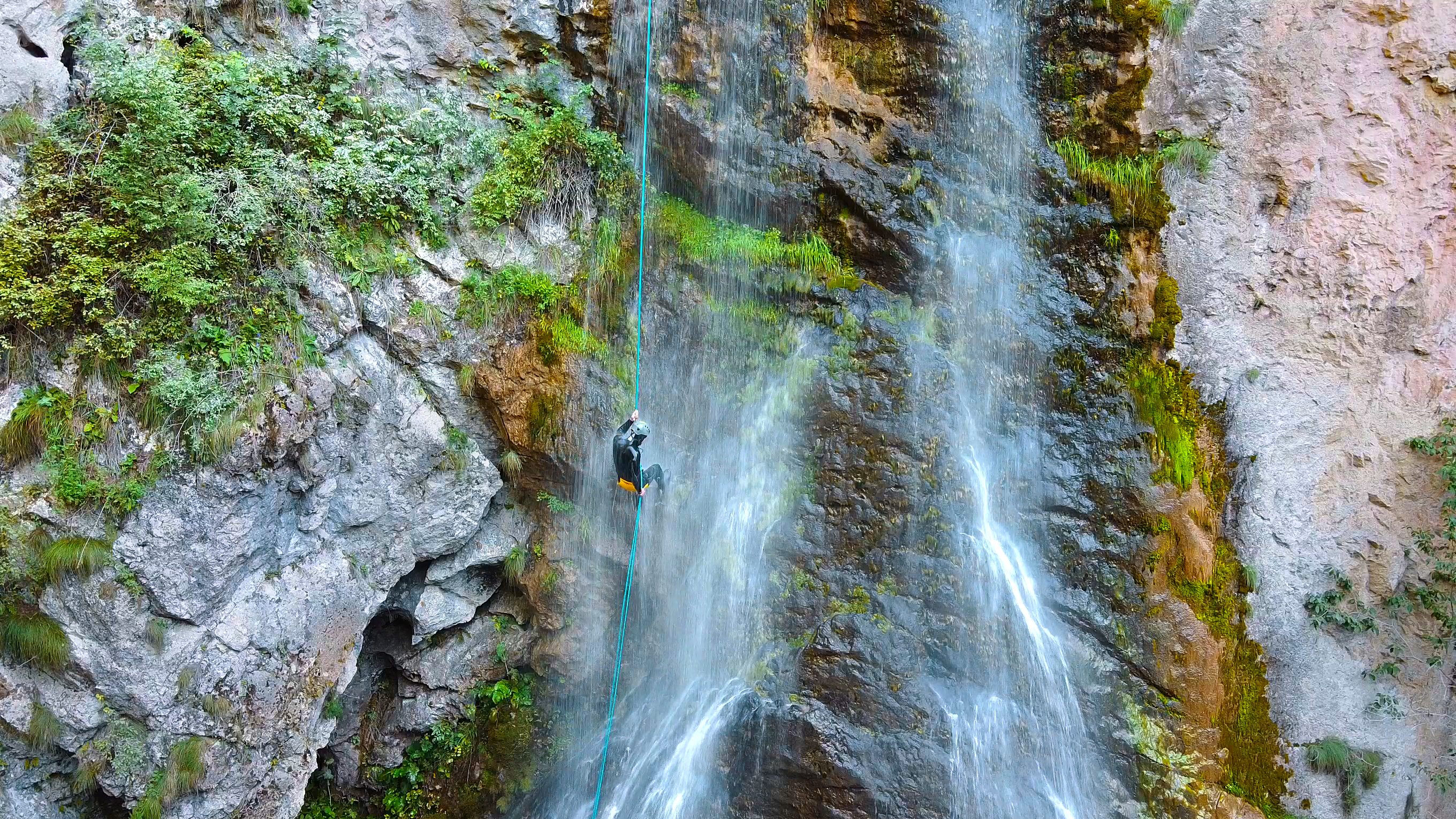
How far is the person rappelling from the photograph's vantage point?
531 cm

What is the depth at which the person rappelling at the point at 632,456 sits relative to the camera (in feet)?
17.4

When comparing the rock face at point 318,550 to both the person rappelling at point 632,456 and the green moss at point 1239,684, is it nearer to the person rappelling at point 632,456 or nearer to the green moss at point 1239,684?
the person rappelling at point 632,456

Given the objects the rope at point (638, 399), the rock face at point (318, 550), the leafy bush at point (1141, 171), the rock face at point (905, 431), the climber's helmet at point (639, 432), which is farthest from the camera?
the rope at point (638, 399)

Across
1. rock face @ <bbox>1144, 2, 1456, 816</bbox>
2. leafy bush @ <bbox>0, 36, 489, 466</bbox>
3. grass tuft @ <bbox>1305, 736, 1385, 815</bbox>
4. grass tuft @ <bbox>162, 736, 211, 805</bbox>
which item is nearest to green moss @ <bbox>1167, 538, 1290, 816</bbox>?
rock face @ <bbox>1144, 2, 1456, 816</bbox>

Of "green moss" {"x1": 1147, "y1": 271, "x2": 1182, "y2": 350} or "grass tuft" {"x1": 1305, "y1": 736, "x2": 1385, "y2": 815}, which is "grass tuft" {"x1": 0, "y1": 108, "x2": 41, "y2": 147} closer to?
"green moss" {"x1": 1147, "y1": 271, "x2": 1182, "y2": 350}

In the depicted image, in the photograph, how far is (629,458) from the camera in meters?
5.39

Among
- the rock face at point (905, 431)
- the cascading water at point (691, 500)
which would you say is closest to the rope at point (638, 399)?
the cascading water at point (691, 500)

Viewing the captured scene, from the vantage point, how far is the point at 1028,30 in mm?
6156

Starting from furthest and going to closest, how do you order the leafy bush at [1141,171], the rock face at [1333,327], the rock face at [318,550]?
the leafy bush at [1141,171]
the rock face at [1333,327]
the rock face at [318,550]

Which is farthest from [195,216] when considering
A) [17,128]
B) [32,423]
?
[32,423]

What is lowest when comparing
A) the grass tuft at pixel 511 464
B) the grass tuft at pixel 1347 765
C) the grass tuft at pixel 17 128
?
the grass tuft at pixel 1347 765

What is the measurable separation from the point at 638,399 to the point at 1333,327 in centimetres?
517

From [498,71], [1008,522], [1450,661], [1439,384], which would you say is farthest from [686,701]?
[1439,384]

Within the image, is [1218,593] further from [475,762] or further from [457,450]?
[475,762]
